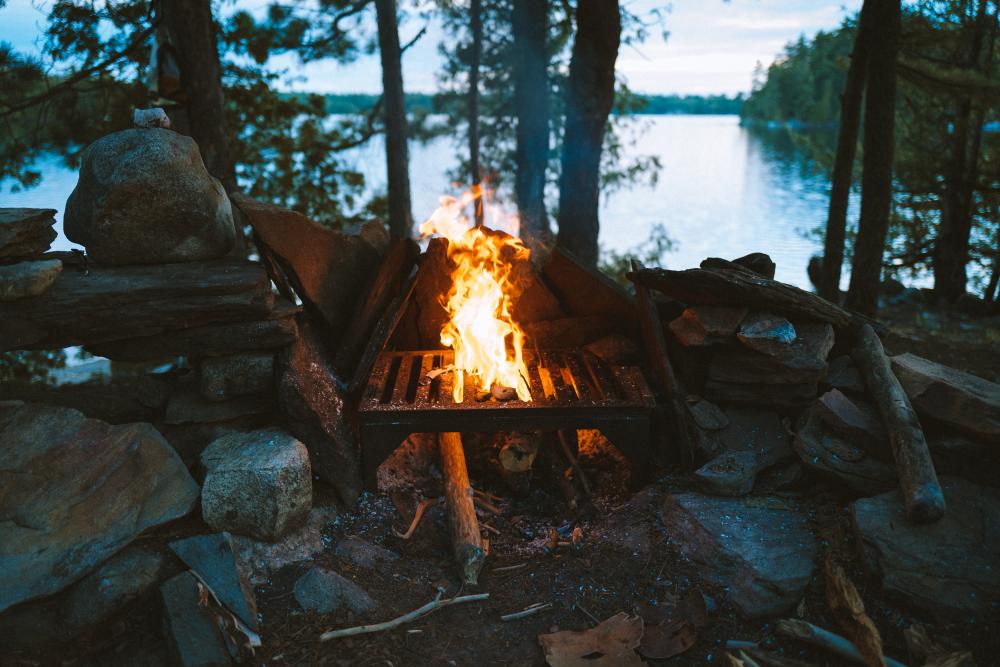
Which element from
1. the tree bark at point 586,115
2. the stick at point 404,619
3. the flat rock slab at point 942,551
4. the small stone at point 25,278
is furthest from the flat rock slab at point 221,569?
the tree bark at point 586,115

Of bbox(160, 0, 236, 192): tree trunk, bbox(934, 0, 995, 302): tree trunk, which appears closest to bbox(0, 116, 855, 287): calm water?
bbox(934, 0, 995, 302): tree trunk

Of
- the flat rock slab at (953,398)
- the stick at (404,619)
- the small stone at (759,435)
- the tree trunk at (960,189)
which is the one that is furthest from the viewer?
the tree trunk at (960,189)

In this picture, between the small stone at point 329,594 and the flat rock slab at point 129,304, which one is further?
the flat rock slab at point 129,304

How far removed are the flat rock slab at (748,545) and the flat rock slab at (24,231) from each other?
4055mm

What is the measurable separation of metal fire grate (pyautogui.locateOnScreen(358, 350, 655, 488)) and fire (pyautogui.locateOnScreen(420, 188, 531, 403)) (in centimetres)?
39

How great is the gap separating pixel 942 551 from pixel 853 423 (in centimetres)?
86

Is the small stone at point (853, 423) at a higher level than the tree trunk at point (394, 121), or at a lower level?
lower

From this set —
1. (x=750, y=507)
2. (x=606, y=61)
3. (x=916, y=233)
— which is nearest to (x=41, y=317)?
(x=750, y=507)

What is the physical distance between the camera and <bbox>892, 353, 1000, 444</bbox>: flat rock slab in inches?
142

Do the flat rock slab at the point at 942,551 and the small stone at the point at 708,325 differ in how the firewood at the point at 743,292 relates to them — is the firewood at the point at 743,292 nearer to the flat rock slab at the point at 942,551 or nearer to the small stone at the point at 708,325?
the small stone at the point at 708,325

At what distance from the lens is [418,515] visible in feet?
13.8

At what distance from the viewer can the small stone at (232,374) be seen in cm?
421

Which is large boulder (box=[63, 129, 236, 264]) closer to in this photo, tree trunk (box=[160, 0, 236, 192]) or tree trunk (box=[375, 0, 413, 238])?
tree trunk (box=[160, 0, 236, 192])

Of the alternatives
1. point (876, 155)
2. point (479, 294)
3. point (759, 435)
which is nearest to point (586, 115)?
point (479, 294)
